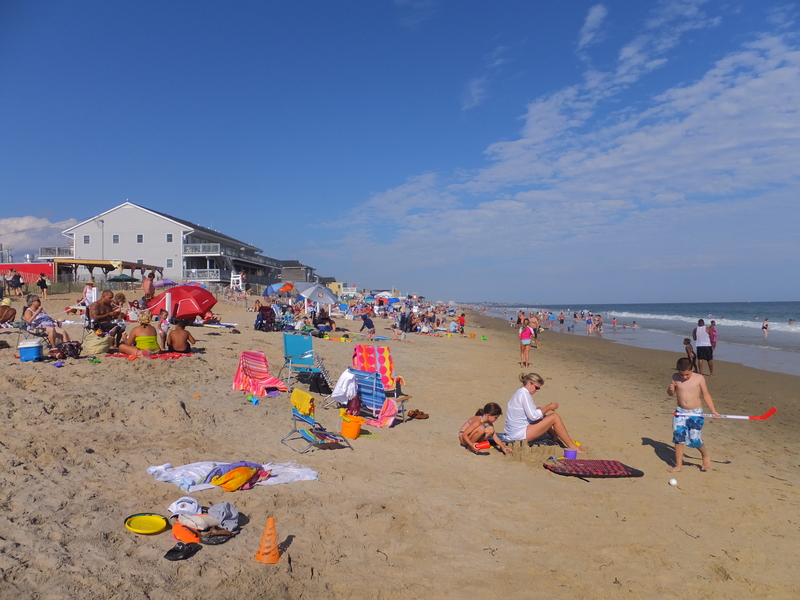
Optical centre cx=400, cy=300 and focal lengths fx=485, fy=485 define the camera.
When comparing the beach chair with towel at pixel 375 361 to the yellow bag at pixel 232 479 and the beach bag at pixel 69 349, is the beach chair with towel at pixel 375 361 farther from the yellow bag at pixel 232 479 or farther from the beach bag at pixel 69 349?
the beach bag at pixel 69 349

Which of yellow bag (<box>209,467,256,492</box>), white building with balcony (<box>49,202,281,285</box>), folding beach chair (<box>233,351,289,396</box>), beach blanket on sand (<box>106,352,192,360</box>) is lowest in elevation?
yellow bag (<box>209,467,256,492</box>)

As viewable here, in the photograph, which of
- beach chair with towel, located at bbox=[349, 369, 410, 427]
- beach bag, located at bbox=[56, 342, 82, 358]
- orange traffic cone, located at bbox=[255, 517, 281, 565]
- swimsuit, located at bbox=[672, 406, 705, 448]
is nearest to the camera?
orange traffic cone, located at bbox=[255, 517, 281, 565]

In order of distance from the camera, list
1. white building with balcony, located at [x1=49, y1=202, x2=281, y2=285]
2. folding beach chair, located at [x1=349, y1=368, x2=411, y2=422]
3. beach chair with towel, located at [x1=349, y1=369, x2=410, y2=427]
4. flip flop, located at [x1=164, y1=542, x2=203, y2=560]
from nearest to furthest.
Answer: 1. flip flop, located at [x1=164, y1=542, x2=203, y2=560]
2. beach chair with towel, located at [x1=349, y1=369, x2=410, y2=427]
3. folding beach chair, located at [x1=349, y1=368, x2=411, y2=422]
4. white building with balcony, located at [x1=49, y1=202, x2=281, y2=285]

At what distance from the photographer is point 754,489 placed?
5.00 meters

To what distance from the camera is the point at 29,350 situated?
24.5 ft

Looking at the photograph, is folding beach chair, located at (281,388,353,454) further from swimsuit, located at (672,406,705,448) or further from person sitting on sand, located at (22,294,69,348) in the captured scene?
person sitting on sand, located at (22,294,69,348)

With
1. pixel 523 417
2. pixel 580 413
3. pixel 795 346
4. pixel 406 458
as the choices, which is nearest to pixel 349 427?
pixel 406 458

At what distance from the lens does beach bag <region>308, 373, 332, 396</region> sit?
8.01 meters

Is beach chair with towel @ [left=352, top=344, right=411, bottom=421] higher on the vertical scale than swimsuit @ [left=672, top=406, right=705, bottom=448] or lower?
higher

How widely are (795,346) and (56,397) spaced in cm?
2692

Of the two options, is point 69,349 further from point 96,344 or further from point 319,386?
point 319,386

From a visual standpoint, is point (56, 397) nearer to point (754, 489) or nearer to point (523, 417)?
point (523, 417)

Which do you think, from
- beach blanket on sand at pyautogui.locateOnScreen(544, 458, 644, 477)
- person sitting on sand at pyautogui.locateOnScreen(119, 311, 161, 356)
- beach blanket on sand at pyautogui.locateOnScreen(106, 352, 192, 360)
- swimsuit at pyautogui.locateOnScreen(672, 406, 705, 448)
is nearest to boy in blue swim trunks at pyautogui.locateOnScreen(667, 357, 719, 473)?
swimsuit at pyautogui.locateOnScreen(672, 406, 705, 448)

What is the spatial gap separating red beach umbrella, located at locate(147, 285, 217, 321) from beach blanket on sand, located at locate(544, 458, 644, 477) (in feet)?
25.0
